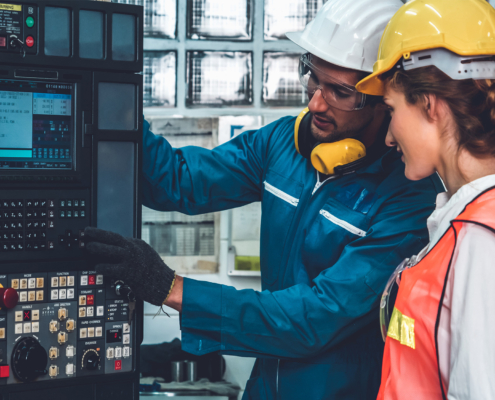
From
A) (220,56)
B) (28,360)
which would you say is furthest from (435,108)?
(220,56)

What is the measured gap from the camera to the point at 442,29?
79 centimetres

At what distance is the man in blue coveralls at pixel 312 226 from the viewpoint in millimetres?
1022

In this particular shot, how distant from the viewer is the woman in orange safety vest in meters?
0.64

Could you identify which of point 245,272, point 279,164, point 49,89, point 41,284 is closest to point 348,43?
point 279,164

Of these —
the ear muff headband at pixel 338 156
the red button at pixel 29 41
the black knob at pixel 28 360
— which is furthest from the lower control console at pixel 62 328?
the ear muff headband at pixel 338 156

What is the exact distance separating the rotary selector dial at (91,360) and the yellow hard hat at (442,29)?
0.80m

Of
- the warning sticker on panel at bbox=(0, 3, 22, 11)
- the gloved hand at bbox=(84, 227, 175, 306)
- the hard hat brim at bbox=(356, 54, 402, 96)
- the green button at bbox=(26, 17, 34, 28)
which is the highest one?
the warning sticker on panel at bbox=(0, 3, 22, 11)

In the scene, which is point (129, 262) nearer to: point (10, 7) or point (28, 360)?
point (28, 360)

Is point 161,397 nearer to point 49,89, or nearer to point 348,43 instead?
point 49,89

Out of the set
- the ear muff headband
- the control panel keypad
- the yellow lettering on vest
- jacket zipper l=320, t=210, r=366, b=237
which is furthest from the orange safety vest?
the control panel keypad

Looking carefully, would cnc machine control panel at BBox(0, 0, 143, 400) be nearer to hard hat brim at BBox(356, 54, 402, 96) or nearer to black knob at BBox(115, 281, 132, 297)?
black knob at BBox(115, 281, 132, 297)

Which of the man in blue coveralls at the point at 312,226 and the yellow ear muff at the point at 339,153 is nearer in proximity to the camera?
the man in blue coveralls at the point at 312,226

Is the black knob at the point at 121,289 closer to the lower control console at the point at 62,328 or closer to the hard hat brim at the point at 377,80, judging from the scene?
the lower control console at the point at 62,328

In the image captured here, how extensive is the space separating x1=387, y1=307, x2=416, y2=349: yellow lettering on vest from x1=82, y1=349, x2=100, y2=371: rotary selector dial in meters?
0.58
